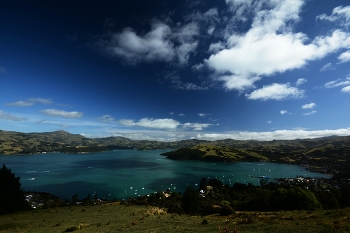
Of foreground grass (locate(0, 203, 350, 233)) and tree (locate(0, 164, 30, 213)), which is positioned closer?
foreground grass (locate(0, 203, 350, 233))

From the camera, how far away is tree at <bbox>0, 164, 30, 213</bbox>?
48.6 metres

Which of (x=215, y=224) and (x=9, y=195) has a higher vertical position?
(x=215, y=224)

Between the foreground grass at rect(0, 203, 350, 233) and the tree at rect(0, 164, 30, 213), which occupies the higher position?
the foreground grass at rect(0, 203, 350, 233)

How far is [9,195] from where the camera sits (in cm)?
5078

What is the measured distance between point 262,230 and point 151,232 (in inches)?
410

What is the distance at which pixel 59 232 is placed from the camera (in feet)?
67.8

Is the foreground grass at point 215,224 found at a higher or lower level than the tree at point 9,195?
higher

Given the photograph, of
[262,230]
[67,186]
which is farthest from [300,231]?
[67,186]

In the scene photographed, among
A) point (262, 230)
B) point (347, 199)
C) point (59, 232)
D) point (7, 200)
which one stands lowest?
point (347, 199)

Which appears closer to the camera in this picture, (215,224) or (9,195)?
(215,224)

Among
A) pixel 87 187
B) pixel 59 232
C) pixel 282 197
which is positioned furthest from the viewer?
pixel 87 187

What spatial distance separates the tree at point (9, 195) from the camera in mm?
48631

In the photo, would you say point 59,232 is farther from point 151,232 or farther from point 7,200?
point 7,200

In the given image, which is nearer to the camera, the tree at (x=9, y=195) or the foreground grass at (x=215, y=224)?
the foreground grass at (x=215, y=224)
